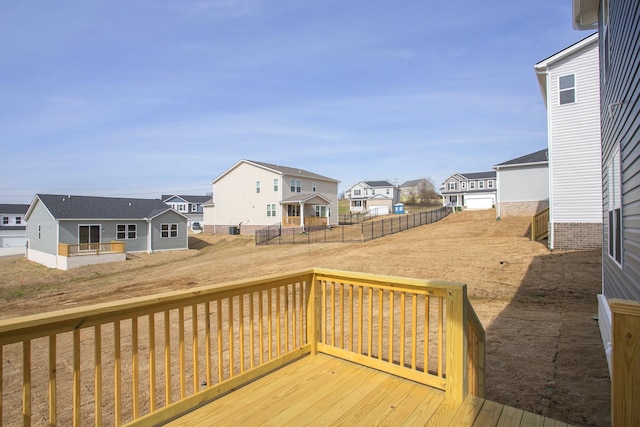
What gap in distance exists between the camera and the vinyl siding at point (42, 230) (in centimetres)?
2580

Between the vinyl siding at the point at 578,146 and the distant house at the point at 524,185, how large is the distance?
9832 millimetres

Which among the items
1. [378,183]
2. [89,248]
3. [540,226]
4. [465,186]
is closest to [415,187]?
[378,183]

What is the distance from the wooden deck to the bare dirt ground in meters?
1.34

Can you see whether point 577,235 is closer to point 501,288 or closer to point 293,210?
point 501,288

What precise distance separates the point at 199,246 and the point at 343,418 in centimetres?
3325

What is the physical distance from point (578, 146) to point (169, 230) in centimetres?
2900

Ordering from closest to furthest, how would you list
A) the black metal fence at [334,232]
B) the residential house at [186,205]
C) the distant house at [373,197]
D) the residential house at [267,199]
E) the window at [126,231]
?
the black metal fence at [334,232] → the window at [126,231] → the residential house at [267,199] → the residential house at [186,205] → the distant house at [373,197]

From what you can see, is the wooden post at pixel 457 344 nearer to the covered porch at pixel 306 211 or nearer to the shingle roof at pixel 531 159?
the shingle roof at pixel 531 159

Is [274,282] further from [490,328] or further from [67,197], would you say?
[67,197]

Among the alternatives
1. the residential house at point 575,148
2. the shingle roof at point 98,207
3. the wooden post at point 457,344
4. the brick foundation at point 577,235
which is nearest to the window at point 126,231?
the shingle roof at point 98,207

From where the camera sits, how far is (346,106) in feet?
82.5

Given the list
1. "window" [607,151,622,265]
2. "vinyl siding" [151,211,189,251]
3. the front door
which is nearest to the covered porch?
"vinyl siding" [151,211,189,251]

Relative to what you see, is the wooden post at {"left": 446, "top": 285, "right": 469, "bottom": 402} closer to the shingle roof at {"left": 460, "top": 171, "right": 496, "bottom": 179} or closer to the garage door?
the garage door

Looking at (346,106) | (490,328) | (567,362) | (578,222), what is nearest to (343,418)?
(567,362)
